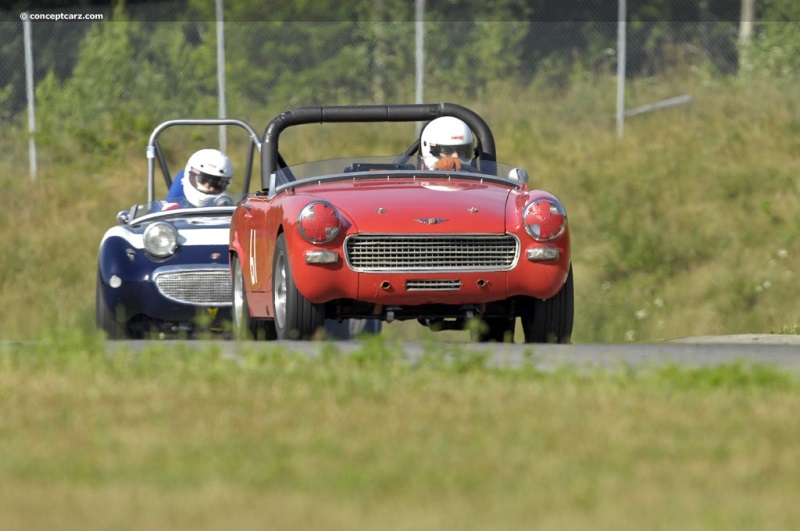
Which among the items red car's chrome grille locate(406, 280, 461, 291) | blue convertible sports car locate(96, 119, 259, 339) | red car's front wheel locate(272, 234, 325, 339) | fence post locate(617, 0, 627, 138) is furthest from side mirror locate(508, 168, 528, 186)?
fence post locate(617, 0, 627, 138)

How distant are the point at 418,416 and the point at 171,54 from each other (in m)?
20.7

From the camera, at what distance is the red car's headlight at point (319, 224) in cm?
1006

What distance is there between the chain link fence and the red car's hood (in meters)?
15.2

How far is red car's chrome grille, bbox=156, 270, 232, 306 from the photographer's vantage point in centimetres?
1365

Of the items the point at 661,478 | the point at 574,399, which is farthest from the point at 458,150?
the point at 661,478

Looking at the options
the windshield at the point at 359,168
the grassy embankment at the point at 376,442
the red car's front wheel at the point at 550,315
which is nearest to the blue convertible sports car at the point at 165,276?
the windshield at the point at 359,168

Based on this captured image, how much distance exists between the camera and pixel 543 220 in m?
10.4

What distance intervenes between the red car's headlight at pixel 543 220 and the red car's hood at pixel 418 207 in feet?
0.49

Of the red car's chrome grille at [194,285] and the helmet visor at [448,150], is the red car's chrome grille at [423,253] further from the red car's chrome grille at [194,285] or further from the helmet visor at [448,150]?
the red car's chrome grille at [194,285]

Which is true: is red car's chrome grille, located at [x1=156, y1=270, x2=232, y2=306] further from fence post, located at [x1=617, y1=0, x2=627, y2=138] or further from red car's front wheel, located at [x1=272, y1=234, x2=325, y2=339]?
fence post, located at [x1=617, y1=0, x2=627, y2=138]

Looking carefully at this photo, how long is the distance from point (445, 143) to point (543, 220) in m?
2.04

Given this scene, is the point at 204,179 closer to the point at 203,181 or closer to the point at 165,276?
the point at 203,181

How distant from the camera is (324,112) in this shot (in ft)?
41.7

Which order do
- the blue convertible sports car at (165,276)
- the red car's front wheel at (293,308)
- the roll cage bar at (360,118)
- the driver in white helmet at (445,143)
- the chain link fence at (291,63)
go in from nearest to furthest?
the red car's front wheel at (293,308), the driver in white helmet at (445,143), the roll cage bar at (360,118), the blue convertible sports car at (165,276), the chain link fence at (291,63)
